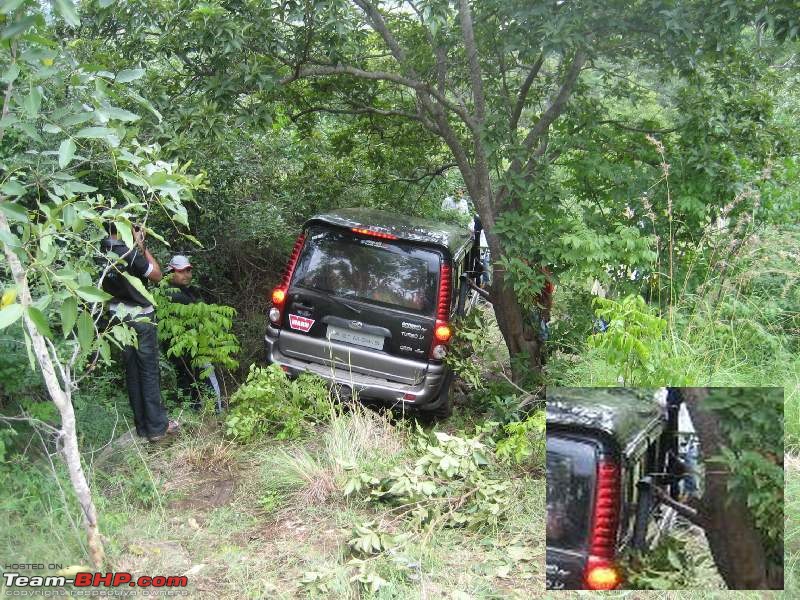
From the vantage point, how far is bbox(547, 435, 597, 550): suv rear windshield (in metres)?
2.88

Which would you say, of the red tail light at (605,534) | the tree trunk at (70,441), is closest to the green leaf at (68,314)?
the tree trunk at (70,441)

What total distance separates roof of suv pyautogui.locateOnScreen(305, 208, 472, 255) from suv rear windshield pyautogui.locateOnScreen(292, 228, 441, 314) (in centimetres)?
10

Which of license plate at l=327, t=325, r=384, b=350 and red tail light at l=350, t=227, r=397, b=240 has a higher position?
red tail light at l=350, t=227, r=397, b=240

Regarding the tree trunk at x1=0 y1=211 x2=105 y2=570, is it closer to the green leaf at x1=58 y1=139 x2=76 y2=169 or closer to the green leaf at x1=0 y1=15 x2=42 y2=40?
the green leaf at x1=58 y1=139 x2=76 y2=169

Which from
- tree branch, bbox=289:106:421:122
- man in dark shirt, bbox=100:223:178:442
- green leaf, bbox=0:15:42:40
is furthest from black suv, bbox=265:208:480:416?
green leaf, bbox=0:15:42:40

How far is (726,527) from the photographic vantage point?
2875 millimetres

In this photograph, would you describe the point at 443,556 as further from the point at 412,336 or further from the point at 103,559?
the point at 412,336

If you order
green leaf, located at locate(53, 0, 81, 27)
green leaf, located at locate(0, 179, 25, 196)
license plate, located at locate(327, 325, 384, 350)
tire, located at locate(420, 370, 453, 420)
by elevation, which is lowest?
tire, located at locate(420, 370, 453, 420)

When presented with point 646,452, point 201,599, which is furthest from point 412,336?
point 646,452

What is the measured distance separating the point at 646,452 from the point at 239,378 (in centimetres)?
612

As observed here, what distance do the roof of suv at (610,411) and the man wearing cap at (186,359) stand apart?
4.36 m

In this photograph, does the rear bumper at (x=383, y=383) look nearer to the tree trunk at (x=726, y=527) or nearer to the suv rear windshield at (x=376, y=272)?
the suv rear windshield at (x=376, y=272)

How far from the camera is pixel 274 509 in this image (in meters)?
4.87

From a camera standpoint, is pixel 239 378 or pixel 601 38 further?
pixel 239 378
